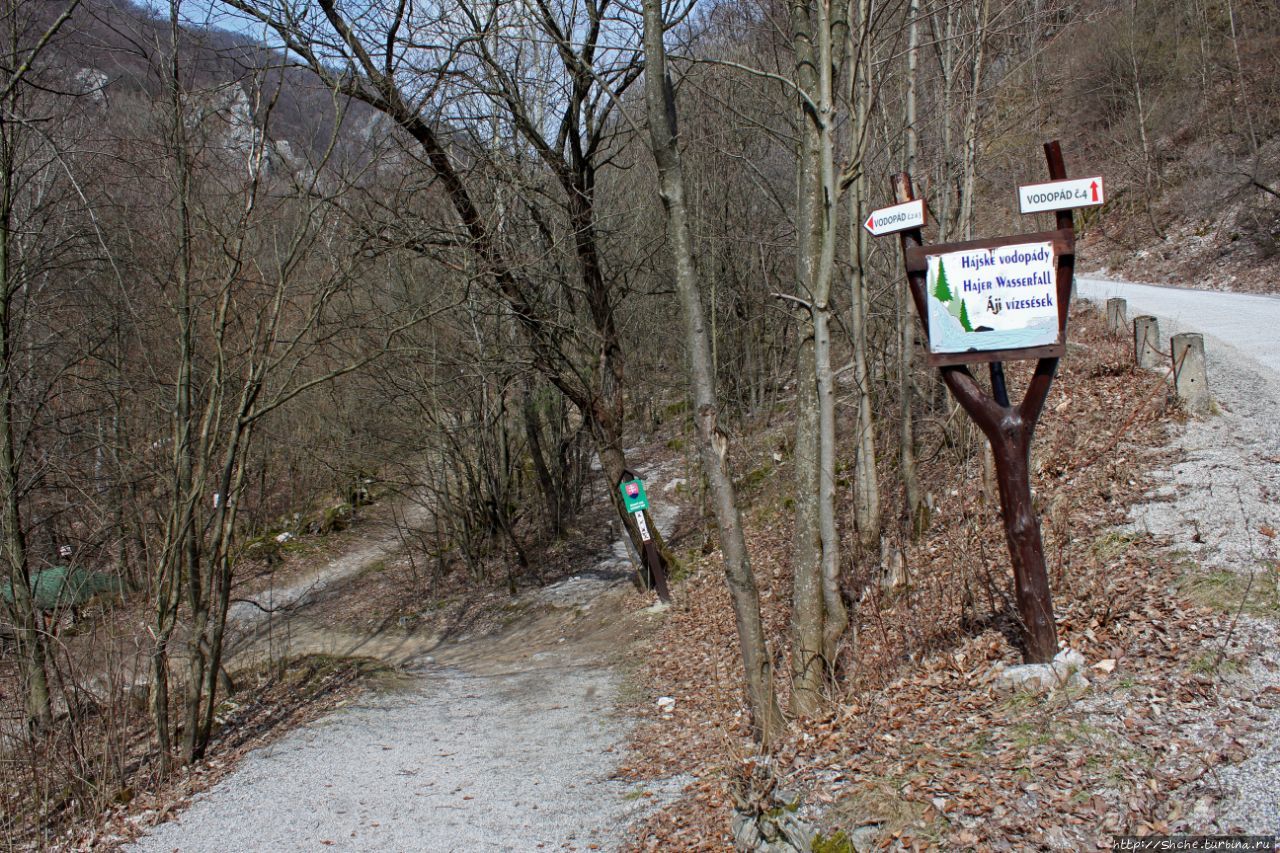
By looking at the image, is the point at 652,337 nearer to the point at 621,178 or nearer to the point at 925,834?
the point at 621,178

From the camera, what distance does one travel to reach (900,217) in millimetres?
4770

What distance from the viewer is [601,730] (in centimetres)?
761

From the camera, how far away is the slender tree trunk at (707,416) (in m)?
5.62

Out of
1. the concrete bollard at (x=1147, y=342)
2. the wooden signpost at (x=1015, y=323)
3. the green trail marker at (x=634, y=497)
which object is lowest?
the green trail marker at (x=634, y=497)

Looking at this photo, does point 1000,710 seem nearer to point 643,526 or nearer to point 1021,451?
point 1021,451

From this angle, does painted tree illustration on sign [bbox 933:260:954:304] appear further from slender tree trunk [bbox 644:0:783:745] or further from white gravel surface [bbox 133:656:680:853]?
white gravel surface [bbox 133:656:680:853]

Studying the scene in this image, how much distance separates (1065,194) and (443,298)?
31.8 ft

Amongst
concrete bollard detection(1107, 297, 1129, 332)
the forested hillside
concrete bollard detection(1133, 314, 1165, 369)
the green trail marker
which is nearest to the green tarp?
the forested hillside

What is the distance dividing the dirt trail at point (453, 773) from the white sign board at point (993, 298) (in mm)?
3488

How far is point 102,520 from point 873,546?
289 inches

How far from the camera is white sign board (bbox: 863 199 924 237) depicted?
471cm

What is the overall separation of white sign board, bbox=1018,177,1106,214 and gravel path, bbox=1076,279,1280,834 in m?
2.35

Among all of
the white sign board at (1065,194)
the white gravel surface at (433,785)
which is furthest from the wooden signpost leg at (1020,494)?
the white gravel surface at (433,785)

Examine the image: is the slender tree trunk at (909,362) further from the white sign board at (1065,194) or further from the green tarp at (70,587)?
the green tarp at (70,587)
